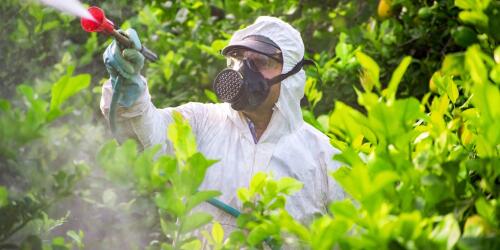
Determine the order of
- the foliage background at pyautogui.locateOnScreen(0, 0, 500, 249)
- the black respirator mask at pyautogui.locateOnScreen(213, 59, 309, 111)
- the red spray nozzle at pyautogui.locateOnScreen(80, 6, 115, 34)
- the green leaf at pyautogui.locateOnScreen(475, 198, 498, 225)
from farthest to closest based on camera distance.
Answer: the black respirator mask at pyautogui.locateOnScreen(213, 59, 309, 111) < the red spray nozzle at pyautogui.locateOnScreen(80, 6, 115, 34) < the foliage background at pyautogui.locateOnScreen(0, 0, 500, 249) < the green leaf at pyautogui.locateOnScreen(475, 198, 498, 225)

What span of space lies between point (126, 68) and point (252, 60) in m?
0.60

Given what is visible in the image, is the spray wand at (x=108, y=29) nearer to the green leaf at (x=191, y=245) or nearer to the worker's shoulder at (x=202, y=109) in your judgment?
the worker's shoulder at (x=202, y=109)

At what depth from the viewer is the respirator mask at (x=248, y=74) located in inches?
134

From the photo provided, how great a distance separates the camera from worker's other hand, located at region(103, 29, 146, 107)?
9.87 ft

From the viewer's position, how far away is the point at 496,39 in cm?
245

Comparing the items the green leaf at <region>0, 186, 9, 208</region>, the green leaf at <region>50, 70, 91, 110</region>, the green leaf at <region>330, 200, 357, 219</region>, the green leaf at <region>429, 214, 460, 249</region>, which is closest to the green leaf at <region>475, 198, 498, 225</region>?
the green leaf at <region>429, 214, 460, 249</region>

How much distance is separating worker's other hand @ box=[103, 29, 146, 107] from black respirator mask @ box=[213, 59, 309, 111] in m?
0.35

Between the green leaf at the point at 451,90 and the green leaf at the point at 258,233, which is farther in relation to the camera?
the green leaf at the point at 451,90

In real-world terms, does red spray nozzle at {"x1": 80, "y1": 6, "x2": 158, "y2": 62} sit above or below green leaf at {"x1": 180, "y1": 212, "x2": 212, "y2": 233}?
below

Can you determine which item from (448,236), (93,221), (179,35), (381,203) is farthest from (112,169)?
(179,35)

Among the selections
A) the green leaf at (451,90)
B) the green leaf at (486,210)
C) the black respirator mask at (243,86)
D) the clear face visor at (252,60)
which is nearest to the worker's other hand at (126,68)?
the black respirator mask at (243,86)

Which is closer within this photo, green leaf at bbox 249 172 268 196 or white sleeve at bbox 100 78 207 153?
green leaf at bbox 249 172 268 196

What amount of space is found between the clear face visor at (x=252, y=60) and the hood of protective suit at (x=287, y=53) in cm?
4

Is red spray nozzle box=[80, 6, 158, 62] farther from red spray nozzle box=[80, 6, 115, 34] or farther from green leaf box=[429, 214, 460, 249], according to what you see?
green leaf box=[429, 214, 460, 249]
